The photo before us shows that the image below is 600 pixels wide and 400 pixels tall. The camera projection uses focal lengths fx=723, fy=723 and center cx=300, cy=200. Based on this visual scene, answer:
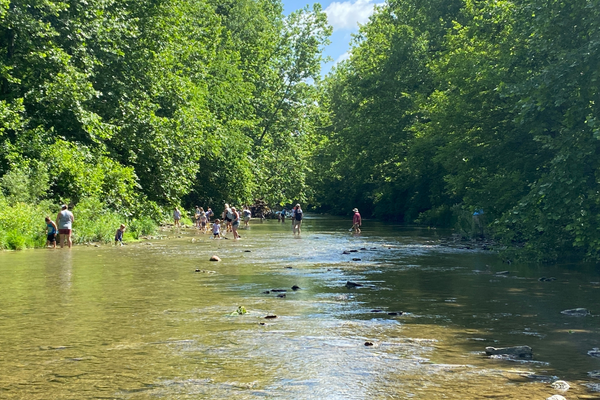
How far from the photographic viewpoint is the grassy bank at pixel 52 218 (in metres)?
26.6

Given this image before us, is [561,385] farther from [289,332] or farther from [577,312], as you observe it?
[577,312]

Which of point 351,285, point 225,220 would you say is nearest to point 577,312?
point 351,285

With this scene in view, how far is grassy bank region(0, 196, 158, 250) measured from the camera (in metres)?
26.6

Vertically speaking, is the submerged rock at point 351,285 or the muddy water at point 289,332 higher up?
the submerged rock at point 351,285

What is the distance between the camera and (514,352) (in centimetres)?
909

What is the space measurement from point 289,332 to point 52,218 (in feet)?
69.4

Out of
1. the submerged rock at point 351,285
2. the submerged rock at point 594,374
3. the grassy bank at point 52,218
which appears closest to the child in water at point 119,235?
the grassy bank at point 52,218

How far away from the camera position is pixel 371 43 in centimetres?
6475

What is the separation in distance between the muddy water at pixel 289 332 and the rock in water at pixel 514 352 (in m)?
0.15

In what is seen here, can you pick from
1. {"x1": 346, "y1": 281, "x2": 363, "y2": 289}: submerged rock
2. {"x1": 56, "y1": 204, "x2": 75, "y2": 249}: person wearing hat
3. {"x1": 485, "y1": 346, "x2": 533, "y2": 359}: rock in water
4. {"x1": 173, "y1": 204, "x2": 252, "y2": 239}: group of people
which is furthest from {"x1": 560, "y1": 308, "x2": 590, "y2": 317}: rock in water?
{"x1": 173, "y1": 204, "x2": 252, "y2": 239}: group of people

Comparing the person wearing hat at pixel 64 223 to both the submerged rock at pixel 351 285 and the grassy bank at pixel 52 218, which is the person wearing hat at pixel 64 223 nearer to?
the grassy bank at pixel 52 218

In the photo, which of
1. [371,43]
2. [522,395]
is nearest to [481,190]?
[522,395]

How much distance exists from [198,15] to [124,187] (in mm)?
24276

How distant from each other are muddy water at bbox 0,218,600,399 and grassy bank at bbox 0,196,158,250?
674cm
